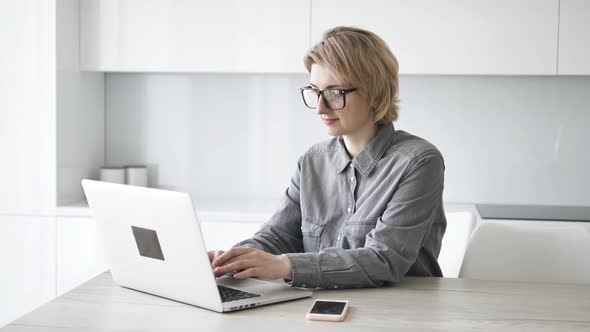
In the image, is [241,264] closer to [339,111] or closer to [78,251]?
[339,111]

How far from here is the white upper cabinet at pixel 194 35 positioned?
11.2 feet

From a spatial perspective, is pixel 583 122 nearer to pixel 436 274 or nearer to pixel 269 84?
pixel 269 84

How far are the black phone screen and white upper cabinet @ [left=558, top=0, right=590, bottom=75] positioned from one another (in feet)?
7.19

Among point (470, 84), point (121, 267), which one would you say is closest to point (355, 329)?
point (121, 267)

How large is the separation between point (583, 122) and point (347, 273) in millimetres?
2343

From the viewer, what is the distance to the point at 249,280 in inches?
67.8

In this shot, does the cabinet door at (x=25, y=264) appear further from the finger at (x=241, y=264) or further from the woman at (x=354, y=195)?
the finger at (x=241, y=264)

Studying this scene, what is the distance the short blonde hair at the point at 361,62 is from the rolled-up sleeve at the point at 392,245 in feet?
0.71

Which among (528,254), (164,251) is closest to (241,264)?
(164,251)

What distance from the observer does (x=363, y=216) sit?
1961 mm

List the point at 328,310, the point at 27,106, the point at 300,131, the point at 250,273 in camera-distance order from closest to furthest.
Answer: the point at 328,310
the point at 250,273
the point at 27,106
the point at 300,131

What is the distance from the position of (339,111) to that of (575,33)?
1.74 metres

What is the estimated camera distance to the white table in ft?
4.64

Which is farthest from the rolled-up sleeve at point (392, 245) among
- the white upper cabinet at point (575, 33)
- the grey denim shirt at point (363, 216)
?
the white upper cabinet at point (575, 33)
